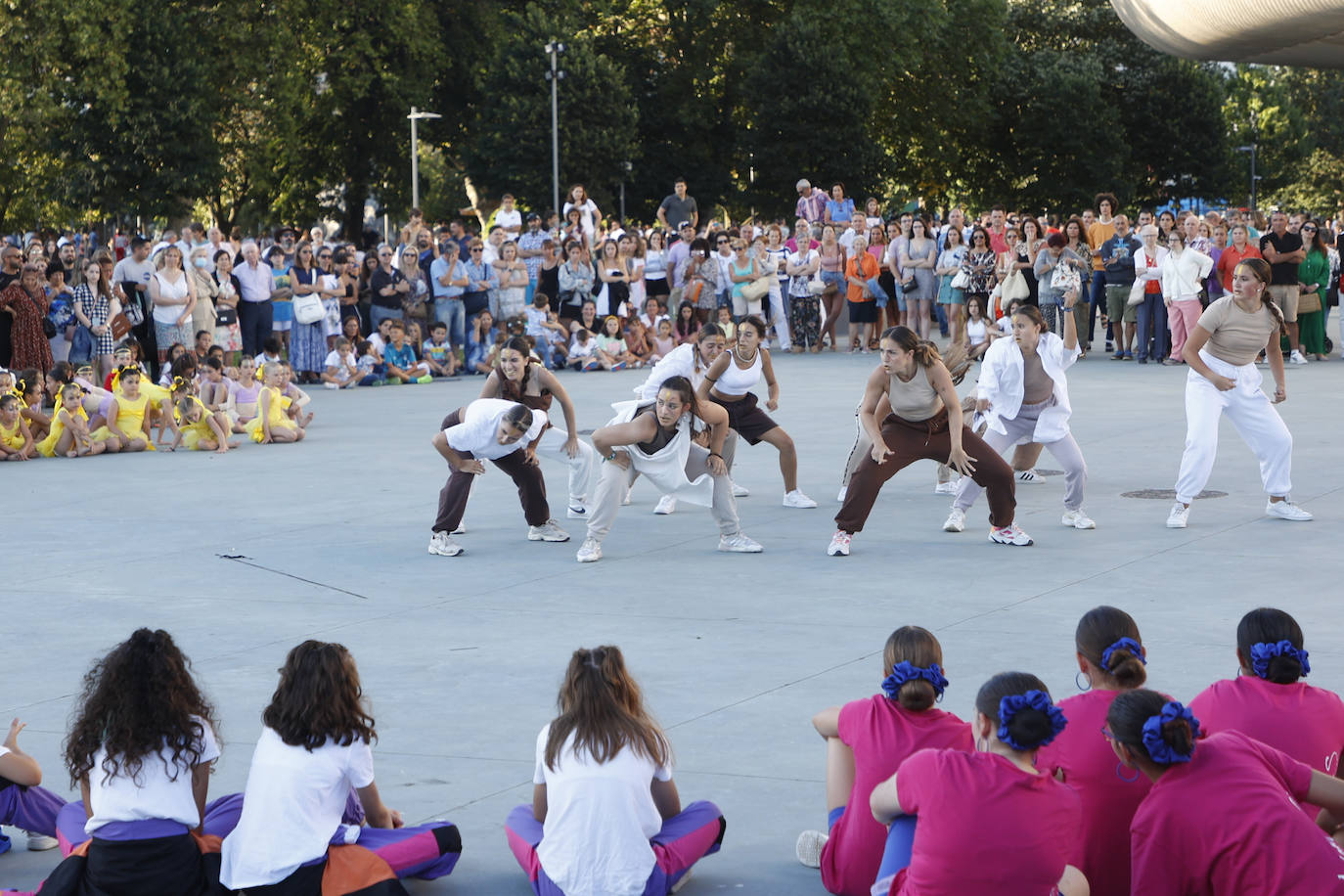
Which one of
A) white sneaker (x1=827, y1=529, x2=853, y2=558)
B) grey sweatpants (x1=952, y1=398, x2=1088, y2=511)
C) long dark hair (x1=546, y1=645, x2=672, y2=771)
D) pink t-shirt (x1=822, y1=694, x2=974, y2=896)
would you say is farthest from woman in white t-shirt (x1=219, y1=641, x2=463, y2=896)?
grey sweatpants (x1=952, y1=398, x2=1088, y2=511)

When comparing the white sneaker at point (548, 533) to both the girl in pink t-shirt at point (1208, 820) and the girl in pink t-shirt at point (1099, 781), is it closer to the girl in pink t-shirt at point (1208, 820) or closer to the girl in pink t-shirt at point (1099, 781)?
the girl in pink t-shirt at point (1099, 781)

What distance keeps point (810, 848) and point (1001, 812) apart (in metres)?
1.14

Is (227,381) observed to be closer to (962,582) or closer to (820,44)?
(962,582)

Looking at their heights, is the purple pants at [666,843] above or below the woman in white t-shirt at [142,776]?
below

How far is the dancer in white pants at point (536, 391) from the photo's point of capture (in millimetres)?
10789

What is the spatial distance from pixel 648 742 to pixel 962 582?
4697mm

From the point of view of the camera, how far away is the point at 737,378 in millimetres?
11695

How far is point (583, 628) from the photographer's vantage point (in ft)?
26.7

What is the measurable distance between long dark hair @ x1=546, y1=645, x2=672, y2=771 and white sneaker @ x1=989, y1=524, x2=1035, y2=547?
5.85 m

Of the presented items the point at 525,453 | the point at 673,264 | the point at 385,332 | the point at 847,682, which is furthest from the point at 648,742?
the point at 673,264

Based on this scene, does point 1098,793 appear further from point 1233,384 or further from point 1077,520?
Answer: point 1233,384

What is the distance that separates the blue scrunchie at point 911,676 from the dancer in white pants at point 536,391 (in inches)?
242

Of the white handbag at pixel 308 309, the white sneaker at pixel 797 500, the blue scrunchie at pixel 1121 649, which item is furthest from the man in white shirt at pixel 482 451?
the white handbag at pixel 308 309

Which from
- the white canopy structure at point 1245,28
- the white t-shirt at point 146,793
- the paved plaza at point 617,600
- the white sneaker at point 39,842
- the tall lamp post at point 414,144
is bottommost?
the white sneaker at point 39,842
